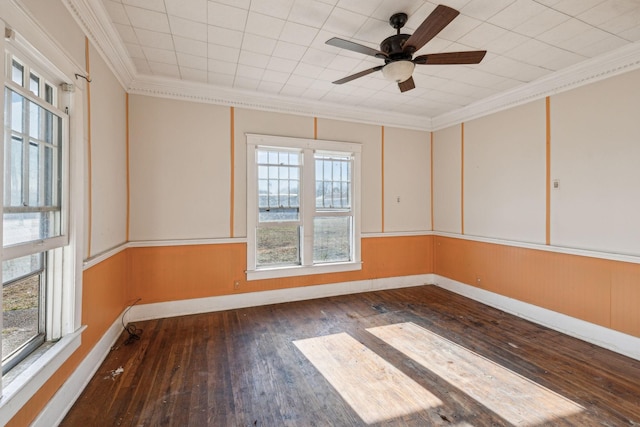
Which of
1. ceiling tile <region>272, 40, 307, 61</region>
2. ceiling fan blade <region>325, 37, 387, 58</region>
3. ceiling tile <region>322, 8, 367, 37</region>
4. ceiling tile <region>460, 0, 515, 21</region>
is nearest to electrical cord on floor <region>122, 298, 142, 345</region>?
ceiling tile <region>272, 40, 307, 61</region>

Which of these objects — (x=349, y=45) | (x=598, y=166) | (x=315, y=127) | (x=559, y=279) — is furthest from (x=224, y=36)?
(x=559, y=279)

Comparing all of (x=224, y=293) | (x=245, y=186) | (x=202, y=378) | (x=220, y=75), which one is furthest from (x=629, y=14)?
(x=224, y=293)

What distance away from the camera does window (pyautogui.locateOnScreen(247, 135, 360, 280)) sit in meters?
4.15

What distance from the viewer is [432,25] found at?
1981 mm

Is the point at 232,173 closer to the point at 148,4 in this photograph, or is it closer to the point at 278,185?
the point at 278,185

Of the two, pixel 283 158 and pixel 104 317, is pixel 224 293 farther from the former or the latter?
pixel 283 158

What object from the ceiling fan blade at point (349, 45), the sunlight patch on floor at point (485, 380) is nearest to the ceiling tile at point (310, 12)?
the ceiling fan blade at point (349, 45)

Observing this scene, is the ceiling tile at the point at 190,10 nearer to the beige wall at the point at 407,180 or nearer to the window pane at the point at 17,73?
the window pane at the point at 17,73

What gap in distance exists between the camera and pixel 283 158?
14.2 ft

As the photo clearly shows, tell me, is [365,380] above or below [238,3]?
below

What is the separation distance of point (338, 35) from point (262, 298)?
3443 millimetres

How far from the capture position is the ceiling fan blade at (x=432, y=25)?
182cm

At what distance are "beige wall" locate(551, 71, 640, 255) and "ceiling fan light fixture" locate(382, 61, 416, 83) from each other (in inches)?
88.3

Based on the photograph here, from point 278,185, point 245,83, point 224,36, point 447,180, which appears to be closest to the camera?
point 224,36
